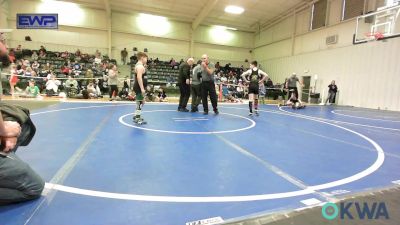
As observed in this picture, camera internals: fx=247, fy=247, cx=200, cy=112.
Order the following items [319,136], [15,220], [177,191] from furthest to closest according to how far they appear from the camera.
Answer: [319,136], [177,191], [15,220]

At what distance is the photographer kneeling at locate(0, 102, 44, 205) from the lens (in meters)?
1.94

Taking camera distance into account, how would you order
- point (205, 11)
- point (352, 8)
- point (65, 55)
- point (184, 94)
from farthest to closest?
point (205, 11)
point (65, 55)
point (352, 8)
point (184, 94)

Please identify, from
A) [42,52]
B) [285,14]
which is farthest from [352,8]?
[42,52]

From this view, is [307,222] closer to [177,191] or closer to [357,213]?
[357,213]

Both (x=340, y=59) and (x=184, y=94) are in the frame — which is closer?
(x=184, y=94)

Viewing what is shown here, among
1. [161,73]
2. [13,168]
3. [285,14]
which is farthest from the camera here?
[161,73]

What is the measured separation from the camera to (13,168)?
6.66ft

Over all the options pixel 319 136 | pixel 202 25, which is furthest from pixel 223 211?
pixel 202 25

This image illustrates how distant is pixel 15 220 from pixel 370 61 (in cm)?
1696

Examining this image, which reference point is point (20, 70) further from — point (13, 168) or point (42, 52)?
point (13, 168)

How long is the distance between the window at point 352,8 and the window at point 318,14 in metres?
1.76

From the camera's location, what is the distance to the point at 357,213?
78.5 inches

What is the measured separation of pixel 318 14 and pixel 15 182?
20.4m

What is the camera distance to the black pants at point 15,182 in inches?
78.8
